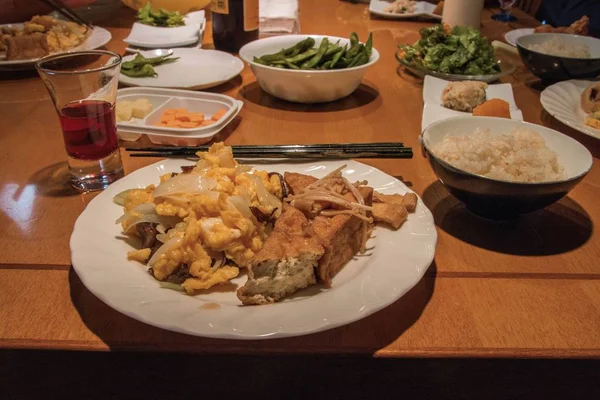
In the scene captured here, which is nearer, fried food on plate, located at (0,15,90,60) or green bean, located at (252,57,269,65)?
green bean, located at (252,57,269,65)

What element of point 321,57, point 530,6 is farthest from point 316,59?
point 530,6

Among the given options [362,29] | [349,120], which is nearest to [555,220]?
[349,120]

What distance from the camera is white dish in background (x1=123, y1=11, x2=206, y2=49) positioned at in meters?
2.49

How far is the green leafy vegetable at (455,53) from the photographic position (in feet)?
7.25

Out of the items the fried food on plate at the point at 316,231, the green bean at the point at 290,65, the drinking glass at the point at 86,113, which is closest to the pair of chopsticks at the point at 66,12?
the green bean at the point at 290,65

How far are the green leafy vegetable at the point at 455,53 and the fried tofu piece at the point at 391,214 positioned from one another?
Result: 1.32 meters

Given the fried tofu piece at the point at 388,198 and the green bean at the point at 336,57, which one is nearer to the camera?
the fried tofu piece at the point at 388,198

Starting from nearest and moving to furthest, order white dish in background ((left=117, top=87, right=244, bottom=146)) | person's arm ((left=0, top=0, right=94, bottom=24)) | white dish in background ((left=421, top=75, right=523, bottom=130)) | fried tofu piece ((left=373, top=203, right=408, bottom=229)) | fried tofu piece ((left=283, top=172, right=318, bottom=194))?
1. fried tofu piece ((left=373, top=203, right=408, bottom=229))
2. fried tofu piece ((left=283, top=172, right=318, bottom=194))
3. white dish in background ((left=117, top=87, right=244, bottom=146))
4. white dish in background ((left=421, top=75, right=523, bottom=130))
5. person's arm ((left=0, top=0, right=94, bottom=24))

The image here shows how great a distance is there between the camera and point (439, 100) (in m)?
1.94

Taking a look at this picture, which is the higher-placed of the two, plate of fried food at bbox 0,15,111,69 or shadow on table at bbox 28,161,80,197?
plate of fried food at bbox 0,15,111,69

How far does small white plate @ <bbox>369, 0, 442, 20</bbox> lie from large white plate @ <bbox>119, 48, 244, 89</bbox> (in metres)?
1.43

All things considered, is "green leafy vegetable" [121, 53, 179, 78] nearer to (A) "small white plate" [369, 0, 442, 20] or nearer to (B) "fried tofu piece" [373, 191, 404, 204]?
(B) "fried tofu piece" [373, 191, 404, 204]

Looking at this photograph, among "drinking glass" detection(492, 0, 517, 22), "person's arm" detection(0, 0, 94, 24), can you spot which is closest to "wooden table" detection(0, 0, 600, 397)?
"person's arm" detection(0, 0, 94, 24)

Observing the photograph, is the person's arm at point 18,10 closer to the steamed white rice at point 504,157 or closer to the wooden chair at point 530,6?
the steamed white rice at point 504,157
